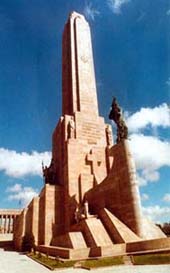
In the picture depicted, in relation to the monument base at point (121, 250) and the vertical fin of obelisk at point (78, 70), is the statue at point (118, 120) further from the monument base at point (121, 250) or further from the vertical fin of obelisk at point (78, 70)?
the monument base at point (121, 250)

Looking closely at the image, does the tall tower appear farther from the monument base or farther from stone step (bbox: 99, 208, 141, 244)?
the monument base

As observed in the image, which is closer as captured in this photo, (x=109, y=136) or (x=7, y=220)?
(x=109, y=136)

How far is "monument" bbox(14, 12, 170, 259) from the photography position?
55.5 feet

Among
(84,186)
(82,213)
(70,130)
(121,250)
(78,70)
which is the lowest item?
(121,250)

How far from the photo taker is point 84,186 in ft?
80.6

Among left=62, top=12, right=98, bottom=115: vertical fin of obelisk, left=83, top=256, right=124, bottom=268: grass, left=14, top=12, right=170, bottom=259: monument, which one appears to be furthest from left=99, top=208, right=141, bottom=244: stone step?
left=62, top=12, right=98, bottom=115: vertical fin of obelisk

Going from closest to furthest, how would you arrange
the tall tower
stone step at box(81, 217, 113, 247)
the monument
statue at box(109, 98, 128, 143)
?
stone step at box(81, 217, 113, 247)
the monument
the tall tower
statue at box(109, 98, 128, 143)

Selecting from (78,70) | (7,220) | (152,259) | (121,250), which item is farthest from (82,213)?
(7,220)

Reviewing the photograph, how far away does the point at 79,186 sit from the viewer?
24641 millimetres

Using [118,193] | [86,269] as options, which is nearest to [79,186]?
[118,193]

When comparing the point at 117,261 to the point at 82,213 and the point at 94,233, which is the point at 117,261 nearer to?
the point at 94,233

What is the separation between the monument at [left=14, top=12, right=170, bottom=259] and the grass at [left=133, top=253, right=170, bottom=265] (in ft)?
4.82

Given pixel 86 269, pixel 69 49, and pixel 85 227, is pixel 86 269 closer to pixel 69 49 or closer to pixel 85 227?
pixel 85 227

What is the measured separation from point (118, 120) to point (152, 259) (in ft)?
42.6
